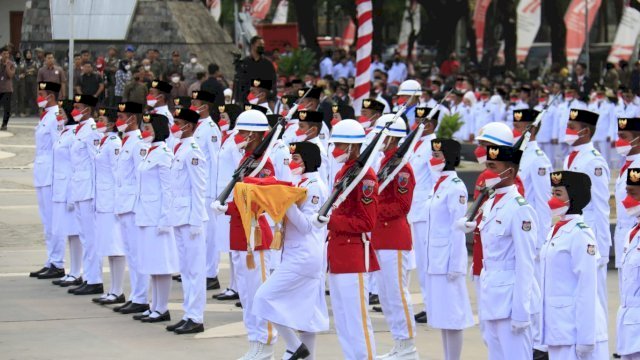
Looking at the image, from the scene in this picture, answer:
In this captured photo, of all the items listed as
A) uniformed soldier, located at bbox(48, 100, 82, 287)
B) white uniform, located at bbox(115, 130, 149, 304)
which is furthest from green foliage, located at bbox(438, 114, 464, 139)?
white uniform, located at bbox(115, 130, 149, 304)

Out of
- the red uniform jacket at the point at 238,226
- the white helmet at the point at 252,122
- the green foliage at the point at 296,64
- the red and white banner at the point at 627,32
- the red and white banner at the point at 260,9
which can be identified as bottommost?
the red uniform jacket at the point at 238,226

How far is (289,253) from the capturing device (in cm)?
1065

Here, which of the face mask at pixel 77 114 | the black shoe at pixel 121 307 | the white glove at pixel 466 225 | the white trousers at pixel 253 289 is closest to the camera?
the white glove at pixel 466 225

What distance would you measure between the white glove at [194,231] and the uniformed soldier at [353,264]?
2.66 m

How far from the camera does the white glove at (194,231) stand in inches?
514

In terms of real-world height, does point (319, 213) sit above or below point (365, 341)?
above

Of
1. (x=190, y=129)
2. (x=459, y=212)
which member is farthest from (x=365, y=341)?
(x=190, y=129)

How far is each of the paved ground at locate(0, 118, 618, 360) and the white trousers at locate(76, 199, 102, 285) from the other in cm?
34

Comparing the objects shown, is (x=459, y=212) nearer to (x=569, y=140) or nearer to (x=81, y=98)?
(x=569, y=140)

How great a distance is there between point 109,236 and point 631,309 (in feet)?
22.9

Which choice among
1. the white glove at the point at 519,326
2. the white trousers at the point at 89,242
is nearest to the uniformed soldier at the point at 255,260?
Result: the white glove at the point at 519,326

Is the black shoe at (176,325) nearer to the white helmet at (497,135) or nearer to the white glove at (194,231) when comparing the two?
the white glove at (194,231)

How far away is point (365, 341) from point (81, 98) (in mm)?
6368

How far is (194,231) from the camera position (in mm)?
13055
